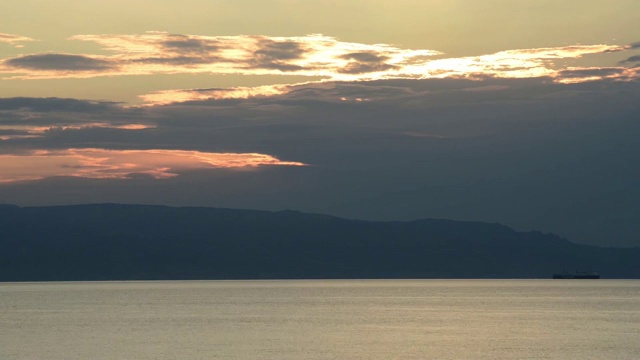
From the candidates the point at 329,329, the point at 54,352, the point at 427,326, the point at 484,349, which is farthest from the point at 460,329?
the point at 54,352

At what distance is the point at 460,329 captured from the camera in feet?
556

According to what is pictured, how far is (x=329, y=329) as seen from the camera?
17275cm

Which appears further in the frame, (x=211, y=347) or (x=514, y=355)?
(x=211, y=347)

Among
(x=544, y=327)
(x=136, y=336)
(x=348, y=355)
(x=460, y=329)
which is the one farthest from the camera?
(x=544, y=327)

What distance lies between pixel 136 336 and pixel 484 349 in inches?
2139

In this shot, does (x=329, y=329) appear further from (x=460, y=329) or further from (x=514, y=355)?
(x=514, y=355)

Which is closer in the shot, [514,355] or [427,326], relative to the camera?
[514,355]

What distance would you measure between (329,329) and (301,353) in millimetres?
47748

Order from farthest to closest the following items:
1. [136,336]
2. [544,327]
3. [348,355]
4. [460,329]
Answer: [544,327] < [460,329] < [136,336] < [348,355]

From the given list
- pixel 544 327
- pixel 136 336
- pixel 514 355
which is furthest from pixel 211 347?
pixel 544 327

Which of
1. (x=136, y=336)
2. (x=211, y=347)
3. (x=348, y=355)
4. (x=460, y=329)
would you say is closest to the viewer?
(x=348, y=355)

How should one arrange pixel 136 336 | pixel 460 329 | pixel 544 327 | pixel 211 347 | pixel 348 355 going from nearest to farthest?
pixel 348 355, pixel 211 347, pixel 136 336, pixel 460 329, pixel 544 327

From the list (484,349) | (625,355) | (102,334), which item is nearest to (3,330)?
(102,334)

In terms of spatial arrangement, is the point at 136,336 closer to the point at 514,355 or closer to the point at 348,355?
the point at 348,355
